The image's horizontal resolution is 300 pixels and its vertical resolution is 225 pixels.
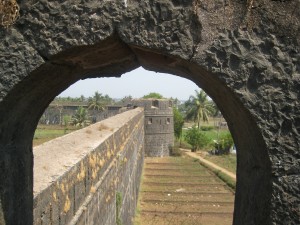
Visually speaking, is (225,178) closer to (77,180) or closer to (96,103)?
(77,180)

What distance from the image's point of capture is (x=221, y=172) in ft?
69.7

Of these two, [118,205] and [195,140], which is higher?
[118,205]

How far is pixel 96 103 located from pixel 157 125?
99.3ft

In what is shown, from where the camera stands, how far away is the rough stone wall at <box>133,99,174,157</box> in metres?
26.6

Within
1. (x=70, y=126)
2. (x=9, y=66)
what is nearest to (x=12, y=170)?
(x=9, y=66)

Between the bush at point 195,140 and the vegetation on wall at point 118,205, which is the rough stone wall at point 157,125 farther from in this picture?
the vegetation on wall at point 118,205

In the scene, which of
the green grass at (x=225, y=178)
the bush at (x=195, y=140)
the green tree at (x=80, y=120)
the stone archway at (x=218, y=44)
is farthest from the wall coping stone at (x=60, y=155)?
the green tree at (x=80, y=120)

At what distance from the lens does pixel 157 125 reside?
88.5 feet

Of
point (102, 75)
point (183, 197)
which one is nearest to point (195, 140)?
point (183, 197)

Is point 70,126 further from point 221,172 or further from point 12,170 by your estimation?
point 12,170

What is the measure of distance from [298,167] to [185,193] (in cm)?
1519

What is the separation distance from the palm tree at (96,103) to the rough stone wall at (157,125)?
91.8 ft

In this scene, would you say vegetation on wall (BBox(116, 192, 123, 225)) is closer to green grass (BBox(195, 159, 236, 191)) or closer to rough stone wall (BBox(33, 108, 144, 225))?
rough stone wall (BBox(33, 108, 144, 225))

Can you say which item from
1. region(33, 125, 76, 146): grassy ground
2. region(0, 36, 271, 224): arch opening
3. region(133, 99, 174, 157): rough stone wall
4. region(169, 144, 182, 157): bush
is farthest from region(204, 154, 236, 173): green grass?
region(0, 36, 271, 224): arch opening
